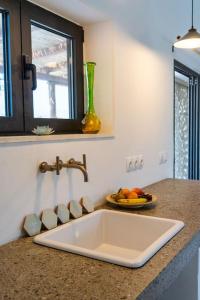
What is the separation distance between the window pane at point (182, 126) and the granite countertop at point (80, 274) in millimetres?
2240

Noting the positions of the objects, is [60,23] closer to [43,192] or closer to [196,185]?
[43,192]

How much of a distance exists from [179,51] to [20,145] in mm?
2031

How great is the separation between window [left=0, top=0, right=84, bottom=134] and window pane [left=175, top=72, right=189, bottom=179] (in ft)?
5.95

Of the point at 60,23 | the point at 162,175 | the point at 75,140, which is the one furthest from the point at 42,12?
the point at 162,175

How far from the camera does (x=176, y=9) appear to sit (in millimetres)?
2398

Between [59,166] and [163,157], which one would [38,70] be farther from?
[163,157]

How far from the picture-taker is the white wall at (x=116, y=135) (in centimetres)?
108

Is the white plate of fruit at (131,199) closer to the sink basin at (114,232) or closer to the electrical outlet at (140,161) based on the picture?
the sink basin at (114,232)

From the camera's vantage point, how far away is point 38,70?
1.47 meters

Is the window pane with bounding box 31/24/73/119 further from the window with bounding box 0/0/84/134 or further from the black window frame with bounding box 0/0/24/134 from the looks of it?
the black window frame with bounding box 0/0/24/134

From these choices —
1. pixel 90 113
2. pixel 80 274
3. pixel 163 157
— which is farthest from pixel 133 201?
A: pixel 163 157

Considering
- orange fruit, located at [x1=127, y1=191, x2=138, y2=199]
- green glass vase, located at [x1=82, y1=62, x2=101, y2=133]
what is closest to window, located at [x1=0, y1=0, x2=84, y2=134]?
green glass vase, located at [x1=82, y1=62, x2=101, y2=133]

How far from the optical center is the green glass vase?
1570 mm

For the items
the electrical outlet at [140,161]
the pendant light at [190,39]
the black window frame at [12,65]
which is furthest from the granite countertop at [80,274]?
the pendant light at [190,39]
